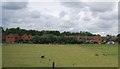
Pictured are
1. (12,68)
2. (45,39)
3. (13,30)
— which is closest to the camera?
(12,68)

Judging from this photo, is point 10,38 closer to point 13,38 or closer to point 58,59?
point 13,38

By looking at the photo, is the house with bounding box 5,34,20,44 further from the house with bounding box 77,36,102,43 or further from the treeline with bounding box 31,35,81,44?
the house with bounding box 77,36,102,43

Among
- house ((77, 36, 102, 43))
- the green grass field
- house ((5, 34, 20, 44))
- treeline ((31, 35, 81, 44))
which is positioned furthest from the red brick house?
the green grass field

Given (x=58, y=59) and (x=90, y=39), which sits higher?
(x=58, y=59)

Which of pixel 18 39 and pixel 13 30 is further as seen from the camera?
pixel 13 30

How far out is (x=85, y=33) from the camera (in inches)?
4412

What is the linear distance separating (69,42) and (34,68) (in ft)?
229

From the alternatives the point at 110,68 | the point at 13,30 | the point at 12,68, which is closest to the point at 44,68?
the point at 12,68

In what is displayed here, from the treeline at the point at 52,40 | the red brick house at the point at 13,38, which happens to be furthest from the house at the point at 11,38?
the treeline at the point at 52,40

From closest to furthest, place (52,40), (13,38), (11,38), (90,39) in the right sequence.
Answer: (11,38), (13,38), (52,40), (90,39)

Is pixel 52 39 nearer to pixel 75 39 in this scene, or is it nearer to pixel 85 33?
pixel 75 39

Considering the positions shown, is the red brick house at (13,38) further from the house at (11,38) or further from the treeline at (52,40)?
the treeline at (52,40)

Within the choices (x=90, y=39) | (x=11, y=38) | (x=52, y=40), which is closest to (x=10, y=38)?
(x=11, y=38)

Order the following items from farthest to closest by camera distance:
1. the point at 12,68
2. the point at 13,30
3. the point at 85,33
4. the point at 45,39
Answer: the point at 85,33 → the point at 13,30 → the point at 45,39 → the point at 12,68
